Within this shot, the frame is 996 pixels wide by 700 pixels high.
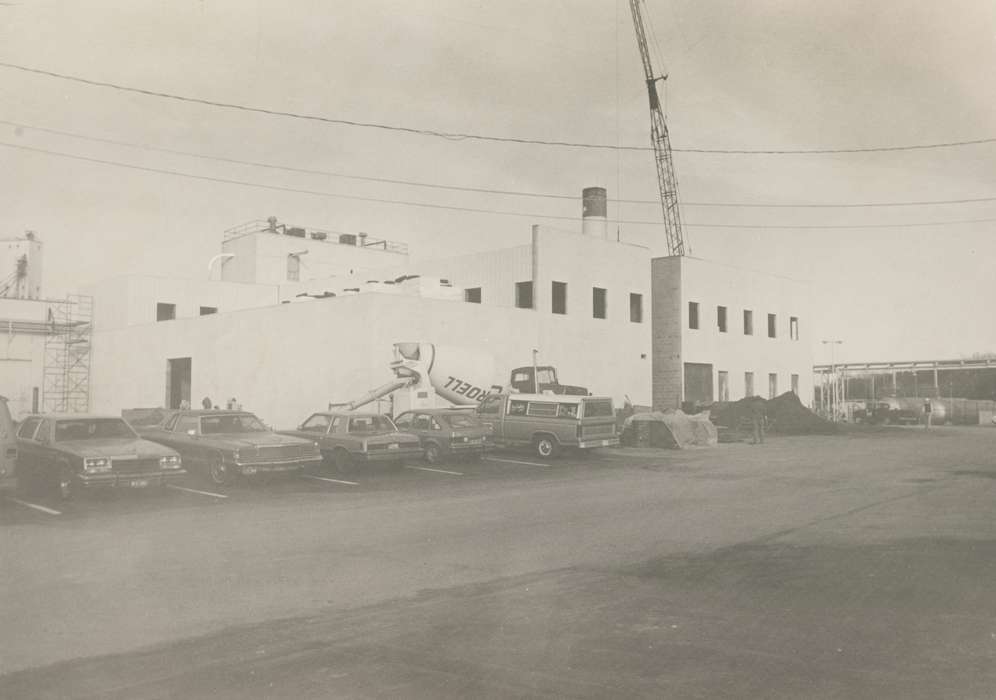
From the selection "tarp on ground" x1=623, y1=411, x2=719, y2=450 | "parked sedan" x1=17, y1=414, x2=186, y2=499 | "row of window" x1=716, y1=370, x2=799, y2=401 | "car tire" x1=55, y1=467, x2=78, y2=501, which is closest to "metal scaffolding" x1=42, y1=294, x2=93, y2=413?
"parked sedan" x1=17, y1=414, x2=186, y2=499

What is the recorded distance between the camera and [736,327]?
158 ft

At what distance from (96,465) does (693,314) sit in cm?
3630

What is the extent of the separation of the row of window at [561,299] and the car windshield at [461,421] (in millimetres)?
15901

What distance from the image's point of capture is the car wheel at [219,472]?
1603 centimetres

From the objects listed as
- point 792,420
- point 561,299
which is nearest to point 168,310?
point 561,299

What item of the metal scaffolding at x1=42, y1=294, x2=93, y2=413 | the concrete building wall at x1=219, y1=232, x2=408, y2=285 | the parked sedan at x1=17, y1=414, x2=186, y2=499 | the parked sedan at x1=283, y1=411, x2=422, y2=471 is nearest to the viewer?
the parked sedan at x1=17, y1=414, x2=186, y2=499

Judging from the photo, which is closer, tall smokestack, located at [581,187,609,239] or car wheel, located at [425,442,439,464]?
car wheel, located at [425,442,439,464]

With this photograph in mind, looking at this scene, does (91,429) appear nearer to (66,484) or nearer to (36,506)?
(66,484)

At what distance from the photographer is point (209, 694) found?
15.9 ft

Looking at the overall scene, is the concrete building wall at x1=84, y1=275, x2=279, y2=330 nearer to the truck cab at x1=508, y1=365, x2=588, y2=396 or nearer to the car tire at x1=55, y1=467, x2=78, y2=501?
the truck cab at x1=508, y1=365, x2=588, y2=396

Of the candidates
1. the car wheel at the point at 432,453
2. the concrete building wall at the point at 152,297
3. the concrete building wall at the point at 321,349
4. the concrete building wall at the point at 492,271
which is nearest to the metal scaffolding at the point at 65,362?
the concrete building wall at the point at 321,349

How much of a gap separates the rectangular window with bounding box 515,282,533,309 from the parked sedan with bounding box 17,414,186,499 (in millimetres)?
24068

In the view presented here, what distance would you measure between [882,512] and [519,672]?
30.2 ft

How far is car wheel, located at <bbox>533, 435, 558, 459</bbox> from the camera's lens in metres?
23.0
